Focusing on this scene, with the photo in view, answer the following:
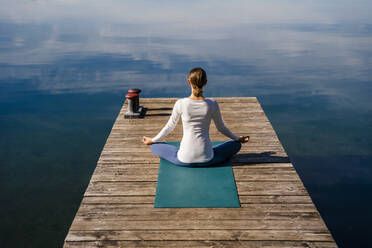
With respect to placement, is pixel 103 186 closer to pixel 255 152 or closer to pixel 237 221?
pixel 237 221

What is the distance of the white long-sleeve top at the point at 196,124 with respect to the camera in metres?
4.88

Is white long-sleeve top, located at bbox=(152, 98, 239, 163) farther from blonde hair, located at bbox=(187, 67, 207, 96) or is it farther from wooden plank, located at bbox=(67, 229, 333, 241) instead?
Answer: wooden plank, located at bbox=(67, 229, 333, 241)

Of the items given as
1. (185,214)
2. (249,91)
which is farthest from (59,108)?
(185,214)

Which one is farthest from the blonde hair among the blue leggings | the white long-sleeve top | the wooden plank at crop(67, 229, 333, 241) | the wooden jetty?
the wooden plank at crop(67, 229, 333, 241)

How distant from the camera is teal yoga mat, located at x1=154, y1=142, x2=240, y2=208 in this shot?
4703 mm

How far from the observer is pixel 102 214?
4559mm

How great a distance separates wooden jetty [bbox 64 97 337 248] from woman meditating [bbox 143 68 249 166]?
461 mm

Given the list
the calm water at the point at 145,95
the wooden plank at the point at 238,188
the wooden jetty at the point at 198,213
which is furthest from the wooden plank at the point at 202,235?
the calm water at the point at 145,95

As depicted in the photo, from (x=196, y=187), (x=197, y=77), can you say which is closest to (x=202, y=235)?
(x=196, y=187)

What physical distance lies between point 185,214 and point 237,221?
0.76m

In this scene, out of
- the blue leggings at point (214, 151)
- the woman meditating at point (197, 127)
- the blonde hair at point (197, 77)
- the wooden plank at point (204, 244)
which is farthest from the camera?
the blue leggings at point (214, 151)

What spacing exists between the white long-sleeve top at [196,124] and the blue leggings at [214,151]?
0.79ft

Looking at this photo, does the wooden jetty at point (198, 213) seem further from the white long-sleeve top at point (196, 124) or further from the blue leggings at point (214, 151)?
the white long-sleeve top at point (196, 124)

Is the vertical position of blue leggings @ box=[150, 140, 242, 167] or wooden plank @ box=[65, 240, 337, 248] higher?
blue leggings @ box=[150, 140, 242, 167]
